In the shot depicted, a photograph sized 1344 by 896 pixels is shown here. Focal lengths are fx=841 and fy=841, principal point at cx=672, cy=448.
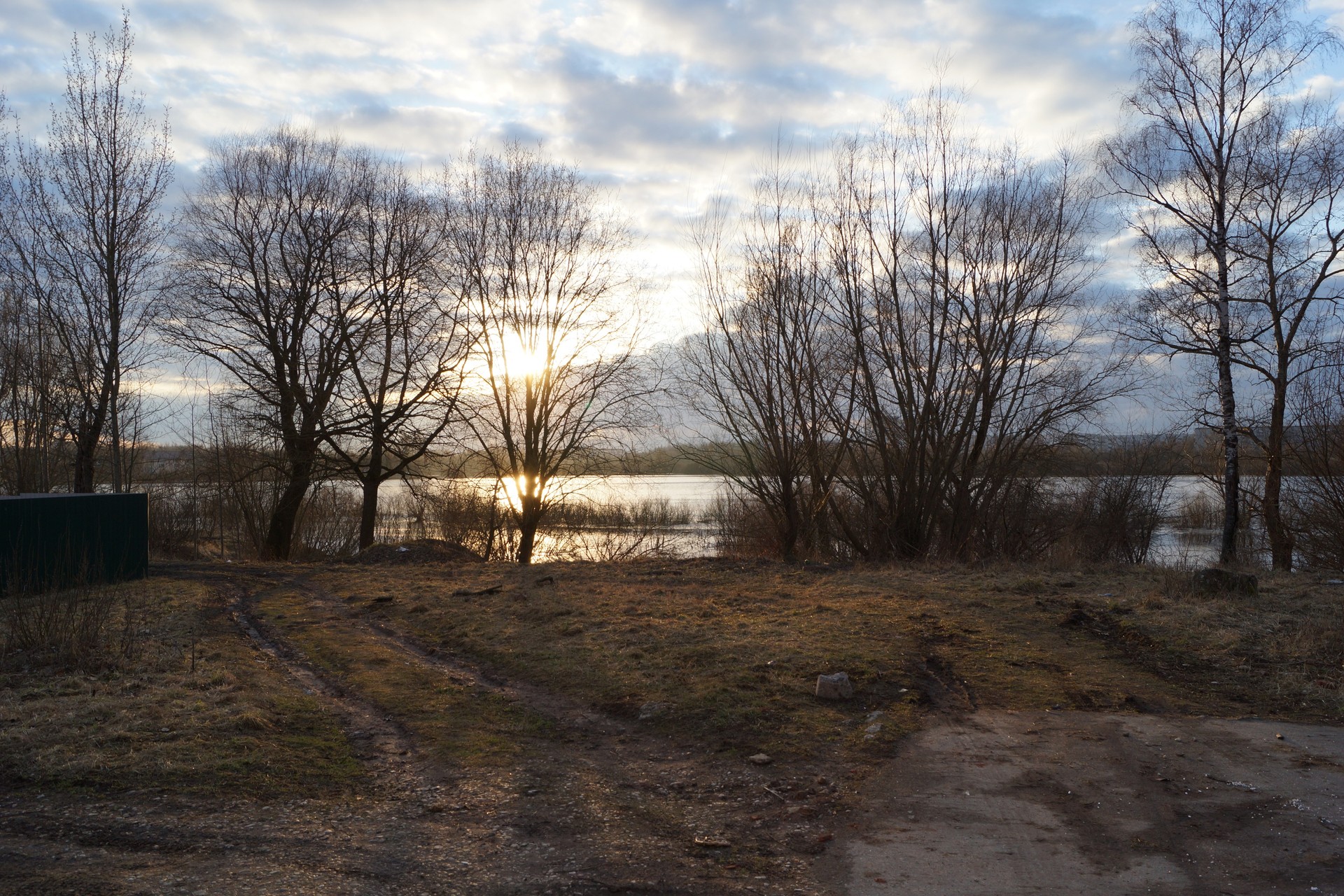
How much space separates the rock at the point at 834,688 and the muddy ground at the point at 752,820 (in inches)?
17.1

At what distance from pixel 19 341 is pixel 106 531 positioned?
14.2m

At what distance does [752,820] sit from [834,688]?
7.30 ft

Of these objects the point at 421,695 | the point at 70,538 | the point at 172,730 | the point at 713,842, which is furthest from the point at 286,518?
the point at 713,842

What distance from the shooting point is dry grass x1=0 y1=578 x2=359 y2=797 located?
4.96 metres

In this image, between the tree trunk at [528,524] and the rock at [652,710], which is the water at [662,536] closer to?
the tree trunk at [528,524]

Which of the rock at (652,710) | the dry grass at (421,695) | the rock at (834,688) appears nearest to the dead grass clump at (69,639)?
the dry grass at (421,695)

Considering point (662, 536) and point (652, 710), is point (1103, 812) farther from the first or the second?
point (662, 536)

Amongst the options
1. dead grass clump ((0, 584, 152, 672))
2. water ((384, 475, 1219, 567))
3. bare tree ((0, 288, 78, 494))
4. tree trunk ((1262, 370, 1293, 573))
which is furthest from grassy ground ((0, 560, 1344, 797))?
bare tree ((0, 288, 78, 494))

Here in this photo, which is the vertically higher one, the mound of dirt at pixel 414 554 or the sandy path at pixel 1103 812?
the mound of dirt at pixel 414 554

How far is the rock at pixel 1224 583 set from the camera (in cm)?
1015

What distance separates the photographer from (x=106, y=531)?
A: 13.6 metres

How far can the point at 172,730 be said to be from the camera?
566 centimetres

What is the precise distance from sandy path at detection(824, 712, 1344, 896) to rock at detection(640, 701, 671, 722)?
1816mm

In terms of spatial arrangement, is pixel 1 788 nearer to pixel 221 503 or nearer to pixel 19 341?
pixel 19 341
